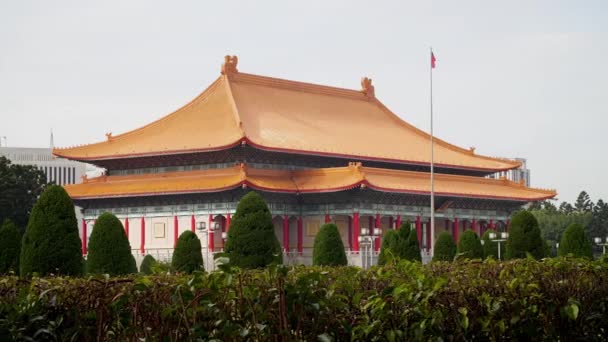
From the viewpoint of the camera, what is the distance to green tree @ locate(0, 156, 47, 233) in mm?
67012

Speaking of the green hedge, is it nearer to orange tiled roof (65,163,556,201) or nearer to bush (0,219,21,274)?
bush (0,219,21,274)

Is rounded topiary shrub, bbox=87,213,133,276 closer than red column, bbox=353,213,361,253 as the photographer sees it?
Yes

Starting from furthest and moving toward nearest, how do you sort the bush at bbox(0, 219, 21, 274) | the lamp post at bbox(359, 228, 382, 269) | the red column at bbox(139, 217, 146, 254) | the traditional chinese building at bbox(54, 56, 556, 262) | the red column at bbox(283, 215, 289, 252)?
the red column at bbox(139, 217, 146, 254) < the red column at bbox(283, 215, 289, 252) < the traditional chinese building at bbox(54, 56, 556, 262) < the lamp post at bbox(359, 228, 382, 269) < the bush at bbox(0, 219, 21, 274)

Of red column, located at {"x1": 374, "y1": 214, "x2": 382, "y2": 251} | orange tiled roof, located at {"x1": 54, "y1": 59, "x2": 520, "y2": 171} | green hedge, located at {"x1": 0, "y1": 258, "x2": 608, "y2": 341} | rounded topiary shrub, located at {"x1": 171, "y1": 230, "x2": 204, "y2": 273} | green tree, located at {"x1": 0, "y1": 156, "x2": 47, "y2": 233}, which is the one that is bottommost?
green hedge, located at {"x1": 0, "y1": 258, "x2": 608, "y2": 341}

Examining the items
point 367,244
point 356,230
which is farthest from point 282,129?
point 367,244

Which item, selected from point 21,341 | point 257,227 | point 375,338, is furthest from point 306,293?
point 257,227

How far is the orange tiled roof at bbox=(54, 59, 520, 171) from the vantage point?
204 feet

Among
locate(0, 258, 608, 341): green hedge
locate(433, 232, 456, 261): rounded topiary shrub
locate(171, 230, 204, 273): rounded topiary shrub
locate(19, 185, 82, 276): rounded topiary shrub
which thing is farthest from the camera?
locate(433, 232, 456, 261): rounded topiary shrub

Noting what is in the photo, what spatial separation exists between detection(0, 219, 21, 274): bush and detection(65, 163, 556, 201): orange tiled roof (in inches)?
1033

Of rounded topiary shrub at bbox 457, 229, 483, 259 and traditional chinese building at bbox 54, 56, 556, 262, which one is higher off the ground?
traditional chinese building at bbox 54, 56, 556, 262

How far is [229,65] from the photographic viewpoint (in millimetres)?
66438

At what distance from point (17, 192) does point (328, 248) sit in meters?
30.6

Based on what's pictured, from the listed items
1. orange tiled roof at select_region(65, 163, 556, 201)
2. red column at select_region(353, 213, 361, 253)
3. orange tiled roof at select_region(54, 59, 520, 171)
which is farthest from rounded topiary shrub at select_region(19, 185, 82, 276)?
red column at select_region(353, 213, 361, 253)

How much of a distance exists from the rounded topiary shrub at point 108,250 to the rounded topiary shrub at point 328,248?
10.7m
